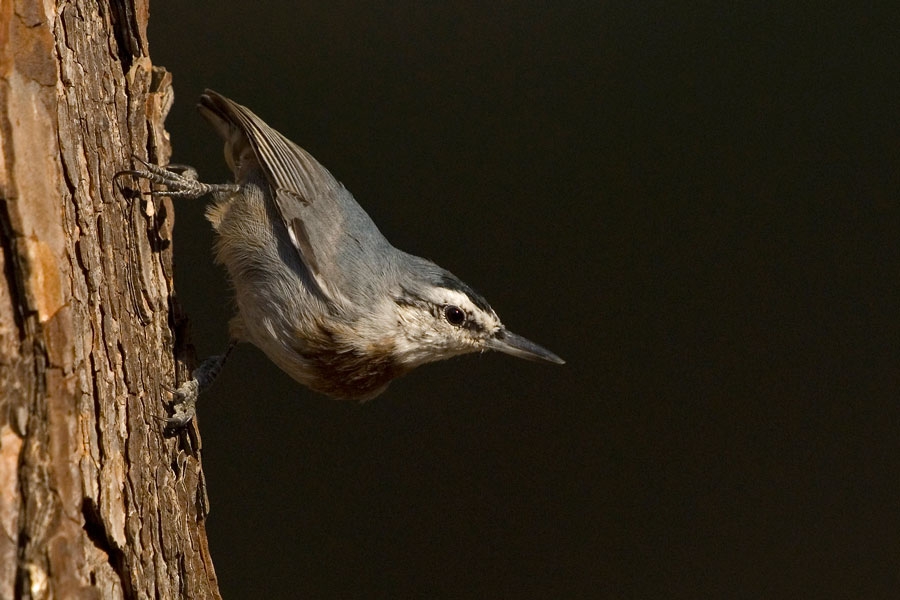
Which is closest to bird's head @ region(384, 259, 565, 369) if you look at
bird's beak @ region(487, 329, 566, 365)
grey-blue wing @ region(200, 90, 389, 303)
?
bird's beak @ region(487, 329, 566, 365)

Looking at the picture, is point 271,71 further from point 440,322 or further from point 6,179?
point 6,179

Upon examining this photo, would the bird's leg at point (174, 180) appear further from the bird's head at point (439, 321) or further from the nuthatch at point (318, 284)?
the bird's head at point (439, 321)

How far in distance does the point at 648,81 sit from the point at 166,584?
2.54m

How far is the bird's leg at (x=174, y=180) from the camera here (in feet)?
6.21

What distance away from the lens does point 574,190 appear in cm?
353

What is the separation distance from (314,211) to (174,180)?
1.32ft

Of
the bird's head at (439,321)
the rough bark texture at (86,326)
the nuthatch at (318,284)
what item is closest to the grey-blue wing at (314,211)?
the nuthatch at (318,284)

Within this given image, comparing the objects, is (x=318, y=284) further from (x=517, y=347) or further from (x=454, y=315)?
(x=517, y=347)

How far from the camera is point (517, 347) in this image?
250cm

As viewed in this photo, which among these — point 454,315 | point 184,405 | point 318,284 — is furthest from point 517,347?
point 184,405

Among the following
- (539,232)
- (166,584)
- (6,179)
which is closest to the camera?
(6,179)

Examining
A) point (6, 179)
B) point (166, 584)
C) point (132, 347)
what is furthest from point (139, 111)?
point (166, 584)

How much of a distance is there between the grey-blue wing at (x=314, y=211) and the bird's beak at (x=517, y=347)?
0.38 meters

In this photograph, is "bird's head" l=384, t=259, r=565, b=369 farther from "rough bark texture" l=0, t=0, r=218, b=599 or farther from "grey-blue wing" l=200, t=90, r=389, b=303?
"rough bark texture" l=0, t=0, r=218, b=599
